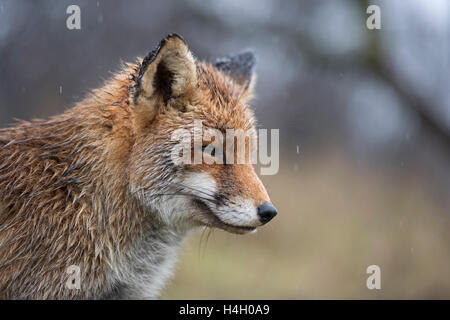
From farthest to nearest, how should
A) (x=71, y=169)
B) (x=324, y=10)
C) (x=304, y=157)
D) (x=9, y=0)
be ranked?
1. (x=304, y=157)
2. (x=324, y=10)
3. (x=9, y=0)
4. (x=71, y=169)

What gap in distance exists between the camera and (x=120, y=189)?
4.50 meters

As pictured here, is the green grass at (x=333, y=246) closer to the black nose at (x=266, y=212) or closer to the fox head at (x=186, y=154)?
the fox head at (x=186, y=154)

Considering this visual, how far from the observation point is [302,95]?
722 inches

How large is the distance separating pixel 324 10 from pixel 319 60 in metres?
2.29

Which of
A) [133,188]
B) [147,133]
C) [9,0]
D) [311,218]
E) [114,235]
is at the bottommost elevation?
[114,235]

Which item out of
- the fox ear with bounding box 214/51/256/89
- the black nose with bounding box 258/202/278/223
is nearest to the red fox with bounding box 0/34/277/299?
the black nose with bounding box 258/202/278/223

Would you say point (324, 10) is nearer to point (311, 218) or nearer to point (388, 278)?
point (311, 218)

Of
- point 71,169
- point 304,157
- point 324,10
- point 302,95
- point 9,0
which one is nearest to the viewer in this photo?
point 71,169

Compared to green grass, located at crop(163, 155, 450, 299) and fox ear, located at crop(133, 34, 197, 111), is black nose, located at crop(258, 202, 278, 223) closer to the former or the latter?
fox ear, located at crop(133, 34, 197, 111)

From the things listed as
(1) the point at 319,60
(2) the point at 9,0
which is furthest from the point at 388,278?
(2) the point at 9,0

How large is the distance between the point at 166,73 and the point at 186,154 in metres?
0.76

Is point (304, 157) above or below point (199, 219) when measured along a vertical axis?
above

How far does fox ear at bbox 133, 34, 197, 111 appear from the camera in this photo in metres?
4.17

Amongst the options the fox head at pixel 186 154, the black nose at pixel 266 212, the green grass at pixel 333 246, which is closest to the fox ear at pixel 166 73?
the fox head at pixel 186 154
